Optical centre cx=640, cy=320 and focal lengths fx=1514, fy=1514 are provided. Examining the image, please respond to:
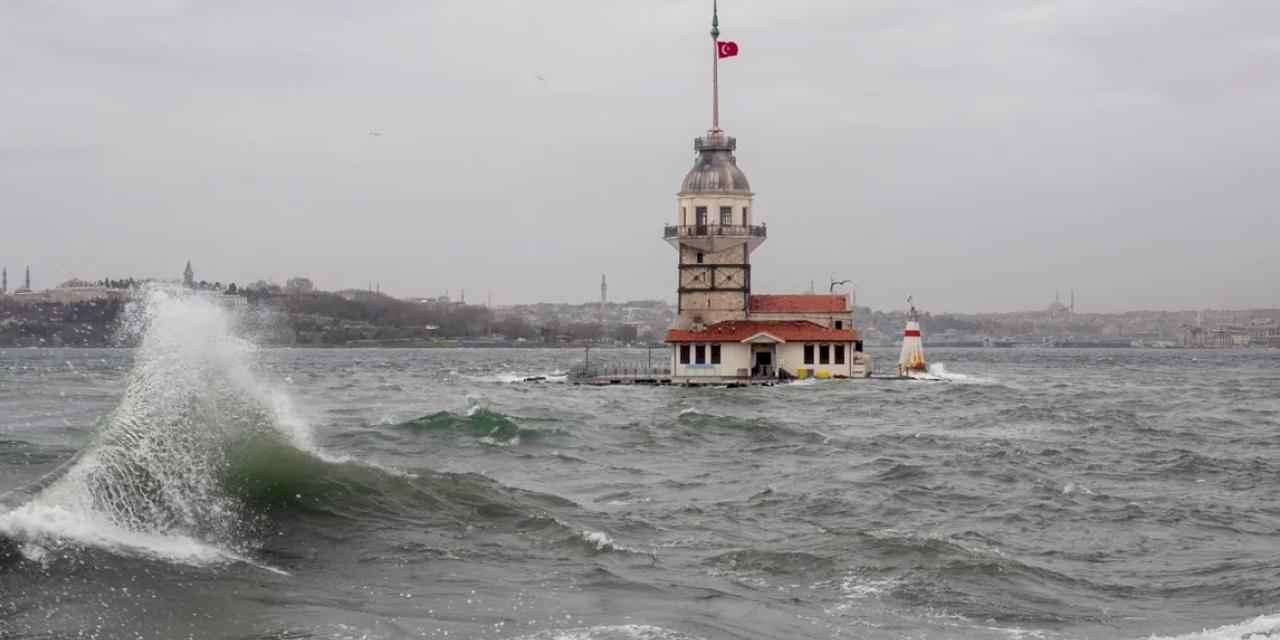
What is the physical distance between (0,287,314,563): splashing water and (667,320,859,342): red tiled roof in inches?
1667

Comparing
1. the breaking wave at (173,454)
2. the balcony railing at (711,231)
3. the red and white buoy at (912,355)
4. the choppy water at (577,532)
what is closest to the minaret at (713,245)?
the balcony railing at (711,231)

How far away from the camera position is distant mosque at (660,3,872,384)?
220 feet

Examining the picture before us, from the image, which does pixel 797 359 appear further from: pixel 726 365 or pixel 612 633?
pixel 612 633

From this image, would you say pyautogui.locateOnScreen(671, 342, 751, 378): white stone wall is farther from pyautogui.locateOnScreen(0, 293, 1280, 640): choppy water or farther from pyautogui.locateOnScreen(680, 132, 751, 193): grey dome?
pyautogui.locateOnScreen(0, 293, 1280, 640): choppy water

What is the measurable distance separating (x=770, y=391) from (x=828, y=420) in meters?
14.9

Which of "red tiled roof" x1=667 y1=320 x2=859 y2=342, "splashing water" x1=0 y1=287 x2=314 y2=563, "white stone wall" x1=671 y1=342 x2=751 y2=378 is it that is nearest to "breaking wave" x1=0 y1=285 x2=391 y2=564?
"splashing water" x1=0 y1=287 x2=314 y2=563

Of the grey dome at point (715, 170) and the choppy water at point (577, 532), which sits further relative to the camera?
the grey dome at point (715, 170)

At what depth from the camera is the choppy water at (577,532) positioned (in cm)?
1568

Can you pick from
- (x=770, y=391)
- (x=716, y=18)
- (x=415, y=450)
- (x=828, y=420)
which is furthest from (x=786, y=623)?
(x=716, y=18)

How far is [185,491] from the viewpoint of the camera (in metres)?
19.2

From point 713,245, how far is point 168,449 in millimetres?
50887

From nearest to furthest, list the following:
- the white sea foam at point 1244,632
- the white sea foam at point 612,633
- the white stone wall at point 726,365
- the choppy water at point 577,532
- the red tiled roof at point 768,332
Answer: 1. the white sea foam at point 612,633
2. the white sea foam at point 1244,632
3. the choppy water at point 577,532
4. the white stone wall at point 726,365
5. the red tiled roof at point 768,332

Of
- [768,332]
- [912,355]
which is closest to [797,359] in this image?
[768,332]

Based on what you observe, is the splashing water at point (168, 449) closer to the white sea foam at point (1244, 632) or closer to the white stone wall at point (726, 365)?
the white sea foam at point (1244, 632)
